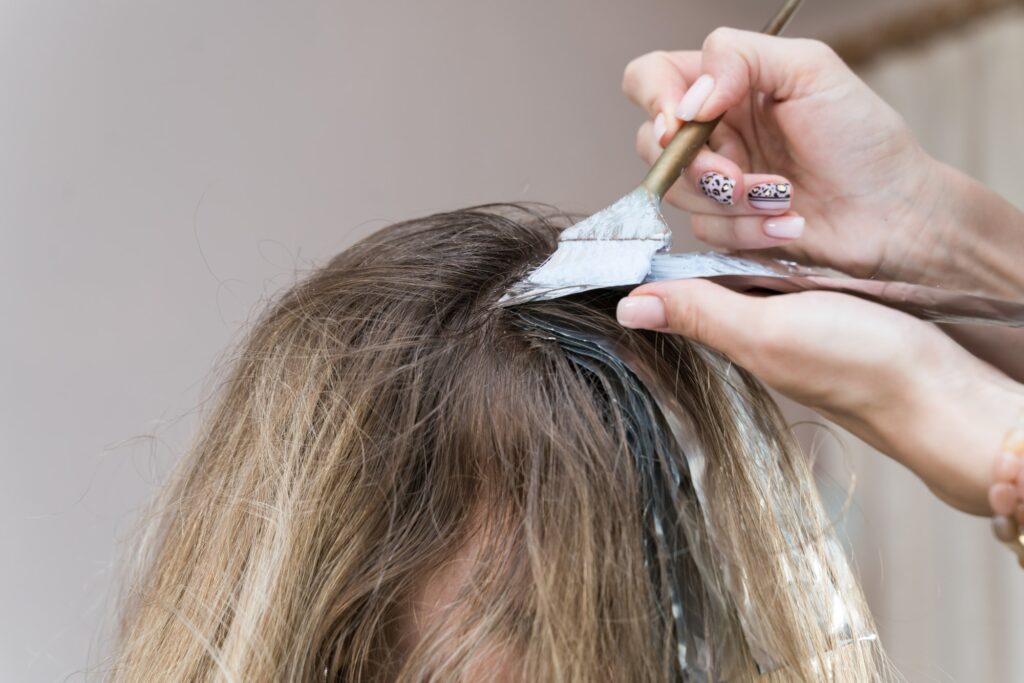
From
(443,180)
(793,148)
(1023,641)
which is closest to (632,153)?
(443,180)

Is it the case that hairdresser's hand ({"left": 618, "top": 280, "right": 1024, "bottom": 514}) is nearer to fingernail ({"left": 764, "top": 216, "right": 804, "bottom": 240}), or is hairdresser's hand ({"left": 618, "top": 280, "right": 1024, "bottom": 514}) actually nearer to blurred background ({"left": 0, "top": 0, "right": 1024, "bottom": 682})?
fingernail ({"left": 764, "top": 216, "right": 804, "bottom": 240})

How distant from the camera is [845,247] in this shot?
75 cm

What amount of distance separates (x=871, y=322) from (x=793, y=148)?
332 millimetres

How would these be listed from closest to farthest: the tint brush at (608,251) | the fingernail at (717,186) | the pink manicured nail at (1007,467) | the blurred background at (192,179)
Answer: the pink manicured nail at (1007,467) < the tint brush at (608,251) < the fingernail at (717,186) < the blurred background at (192,179)

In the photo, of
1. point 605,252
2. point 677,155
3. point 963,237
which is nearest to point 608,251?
point 605,252

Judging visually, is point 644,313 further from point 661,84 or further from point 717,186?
point 661,84

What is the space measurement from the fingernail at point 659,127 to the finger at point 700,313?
0.75 feet

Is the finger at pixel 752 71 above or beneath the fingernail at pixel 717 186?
above

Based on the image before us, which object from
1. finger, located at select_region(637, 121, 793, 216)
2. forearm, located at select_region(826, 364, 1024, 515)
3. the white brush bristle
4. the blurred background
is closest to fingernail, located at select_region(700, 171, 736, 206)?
finger, located at select_region(637, 121, 793, 216)

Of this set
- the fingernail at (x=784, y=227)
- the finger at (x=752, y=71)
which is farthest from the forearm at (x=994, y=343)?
the finger at (x=752, y=71)

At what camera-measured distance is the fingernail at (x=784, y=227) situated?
27.2 inches

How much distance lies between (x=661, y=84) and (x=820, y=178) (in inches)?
6.6

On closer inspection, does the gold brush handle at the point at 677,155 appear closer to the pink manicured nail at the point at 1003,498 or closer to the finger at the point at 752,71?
the finger at the point at 752,71

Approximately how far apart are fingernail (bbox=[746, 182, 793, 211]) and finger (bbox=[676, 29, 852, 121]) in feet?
0.23
